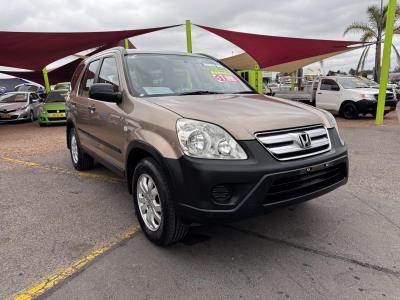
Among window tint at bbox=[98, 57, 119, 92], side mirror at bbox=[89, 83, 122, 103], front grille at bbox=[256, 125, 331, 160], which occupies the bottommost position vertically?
front grille at bbox=[256, 125, 331, 160]

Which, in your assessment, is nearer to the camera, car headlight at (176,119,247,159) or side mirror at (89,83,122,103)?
car headlight at (176,119,247,159)

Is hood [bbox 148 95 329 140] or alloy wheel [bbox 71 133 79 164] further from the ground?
hood [bbox 148 95 329 140]

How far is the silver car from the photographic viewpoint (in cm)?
1432

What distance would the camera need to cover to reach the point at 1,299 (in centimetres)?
237

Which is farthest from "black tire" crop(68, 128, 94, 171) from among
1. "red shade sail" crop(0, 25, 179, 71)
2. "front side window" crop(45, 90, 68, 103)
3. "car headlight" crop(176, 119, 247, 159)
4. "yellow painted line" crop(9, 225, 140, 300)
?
"front side window" crop(45, 90, 68, 103)

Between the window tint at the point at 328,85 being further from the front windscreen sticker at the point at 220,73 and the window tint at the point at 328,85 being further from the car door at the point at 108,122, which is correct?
the car door at the point at 108,122

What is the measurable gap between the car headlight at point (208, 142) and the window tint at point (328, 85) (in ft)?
39.3

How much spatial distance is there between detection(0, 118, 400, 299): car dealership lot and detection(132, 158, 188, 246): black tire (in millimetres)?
152

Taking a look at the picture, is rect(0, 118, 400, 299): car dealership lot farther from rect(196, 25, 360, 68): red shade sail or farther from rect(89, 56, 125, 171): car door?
rect(196, 25, 360, 68): red shade sail

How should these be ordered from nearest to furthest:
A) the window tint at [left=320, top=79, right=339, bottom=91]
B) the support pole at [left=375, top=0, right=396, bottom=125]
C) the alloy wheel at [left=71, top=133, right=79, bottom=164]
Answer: the alloy wheel at [left=71, top=133, right=79, bottom=164], the support pole at [left=375, top=0, right=396, bottom=125], the window tint at [left=320, top=79, right=339, bottom=91]

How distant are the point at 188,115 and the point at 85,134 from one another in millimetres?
2610

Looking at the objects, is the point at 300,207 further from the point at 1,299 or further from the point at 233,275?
the point at 1,299

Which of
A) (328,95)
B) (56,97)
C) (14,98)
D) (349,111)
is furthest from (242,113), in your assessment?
(14,98)

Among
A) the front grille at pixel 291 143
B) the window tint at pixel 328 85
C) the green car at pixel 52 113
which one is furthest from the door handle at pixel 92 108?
the window tint at pixel 328 85
